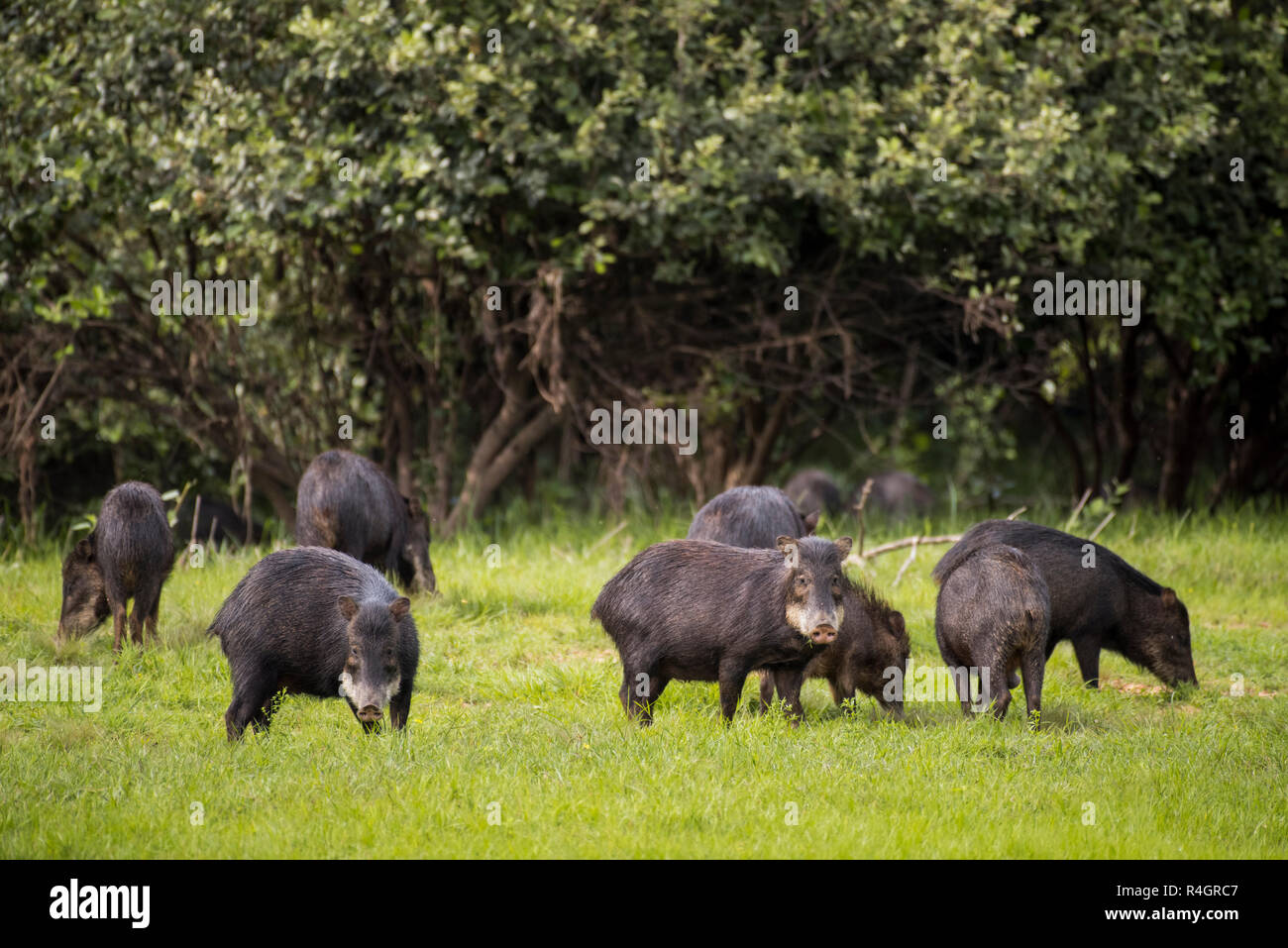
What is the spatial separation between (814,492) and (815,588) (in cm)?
667

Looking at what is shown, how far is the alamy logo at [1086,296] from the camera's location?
11.4 meters

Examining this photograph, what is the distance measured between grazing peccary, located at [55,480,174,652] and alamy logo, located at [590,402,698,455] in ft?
14.4

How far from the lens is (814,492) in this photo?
41.1 feet

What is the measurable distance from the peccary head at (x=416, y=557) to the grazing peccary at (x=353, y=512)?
0.25 ft

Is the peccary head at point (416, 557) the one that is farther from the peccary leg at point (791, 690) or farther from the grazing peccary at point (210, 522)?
the grazing peccary at point (210, 522)

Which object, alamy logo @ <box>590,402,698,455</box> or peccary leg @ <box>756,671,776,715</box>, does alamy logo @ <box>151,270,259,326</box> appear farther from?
peccary leg @ <box>756,671,776,715</box>

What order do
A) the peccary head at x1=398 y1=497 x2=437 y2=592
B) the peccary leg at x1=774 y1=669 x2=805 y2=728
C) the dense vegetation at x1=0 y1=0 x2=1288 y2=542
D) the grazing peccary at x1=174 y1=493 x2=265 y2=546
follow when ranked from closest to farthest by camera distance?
the peccary leg at x1=774 y1=669 x2=805 y2=728 < the peccary head at x1=398 y1=497 x2=437 y2=592 < the dense vegetation at x1=0 y1=0 x2=1288 y2=542 < the grazing peccary at x1=174 y1=493 x2=265 y2=546

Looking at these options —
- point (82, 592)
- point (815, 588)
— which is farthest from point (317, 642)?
point (82, 592)

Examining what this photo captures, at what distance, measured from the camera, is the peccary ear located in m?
5.79

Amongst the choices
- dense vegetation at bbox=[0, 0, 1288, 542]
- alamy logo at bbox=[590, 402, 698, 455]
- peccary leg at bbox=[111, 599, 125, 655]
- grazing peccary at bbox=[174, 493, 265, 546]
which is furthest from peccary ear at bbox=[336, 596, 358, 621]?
grazing peccary at bbox=[174, 493, 265, 546]

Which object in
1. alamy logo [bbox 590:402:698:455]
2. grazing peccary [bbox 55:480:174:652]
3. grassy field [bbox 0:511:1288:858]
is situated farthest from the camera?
alamy logo [bbox 590:402:698:455]

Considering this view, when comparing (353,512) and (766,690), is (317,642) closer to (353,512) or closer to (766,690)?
(766,690)

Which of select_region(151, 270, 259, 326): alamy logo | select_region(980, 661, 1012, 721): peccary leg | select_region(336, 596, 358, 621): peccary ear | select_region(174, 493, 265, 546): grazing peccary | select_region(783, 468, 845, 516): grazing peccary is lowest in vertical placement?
select_region(980, 661, 1012, 721): peccary leg

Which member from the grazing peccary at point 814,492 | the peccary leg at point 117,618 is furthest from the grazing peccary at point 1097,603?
the grazing peccary at point 814,492
